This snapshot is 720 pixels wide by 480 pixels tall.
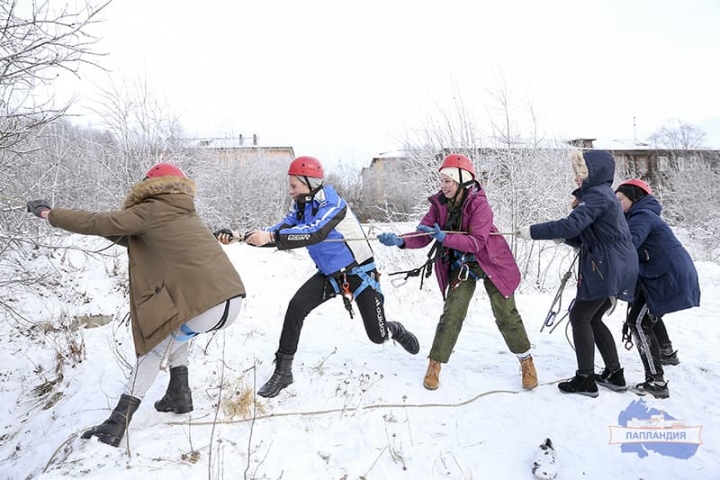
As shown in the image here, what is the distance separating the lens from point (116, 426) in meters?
3.06

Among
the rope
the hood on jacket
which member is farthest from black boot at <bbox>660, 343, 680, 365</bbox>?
the hood on jacket

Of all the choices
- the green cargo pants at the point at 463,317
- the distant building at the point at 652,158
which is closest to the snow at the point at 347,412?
the green cargo pants at the point at 463,317

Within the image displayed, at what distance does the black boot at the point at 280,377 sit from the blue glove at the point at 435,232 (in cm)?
169

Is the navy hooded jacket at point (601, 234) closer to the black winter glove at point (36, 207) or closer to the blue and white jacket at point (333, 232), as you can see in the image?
the blue and white jacket at point (333, 232)

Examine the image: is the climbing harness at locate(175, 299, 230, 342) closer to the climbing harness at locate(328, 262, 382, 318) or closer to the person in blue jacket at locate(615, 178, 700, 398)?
the climbing harness at locate(328, 262, 382, 318)

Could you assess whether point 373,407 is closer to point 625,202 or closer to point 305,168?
point 305,168

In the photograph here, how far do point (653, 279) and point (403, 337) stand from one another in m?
2.39

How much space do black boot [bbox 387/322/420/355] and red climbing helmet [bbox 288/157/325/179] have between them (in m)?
1.71

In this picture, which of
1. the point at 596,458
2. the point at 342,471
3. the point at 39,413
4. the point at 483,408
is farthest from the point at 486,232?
the point at 39,413

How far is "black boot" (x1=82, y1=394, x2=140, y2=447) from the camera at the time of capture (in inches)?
119

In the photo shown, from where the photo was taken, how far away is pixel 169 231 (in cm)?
315

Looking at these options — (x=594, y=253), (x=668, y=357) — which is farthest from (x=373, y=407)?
(x=668, y=357)

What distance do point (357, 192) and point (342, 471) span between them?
37785mm

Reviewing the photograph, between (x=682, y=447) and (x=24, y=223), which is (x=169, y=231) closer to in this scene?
(x=682, y=447)
